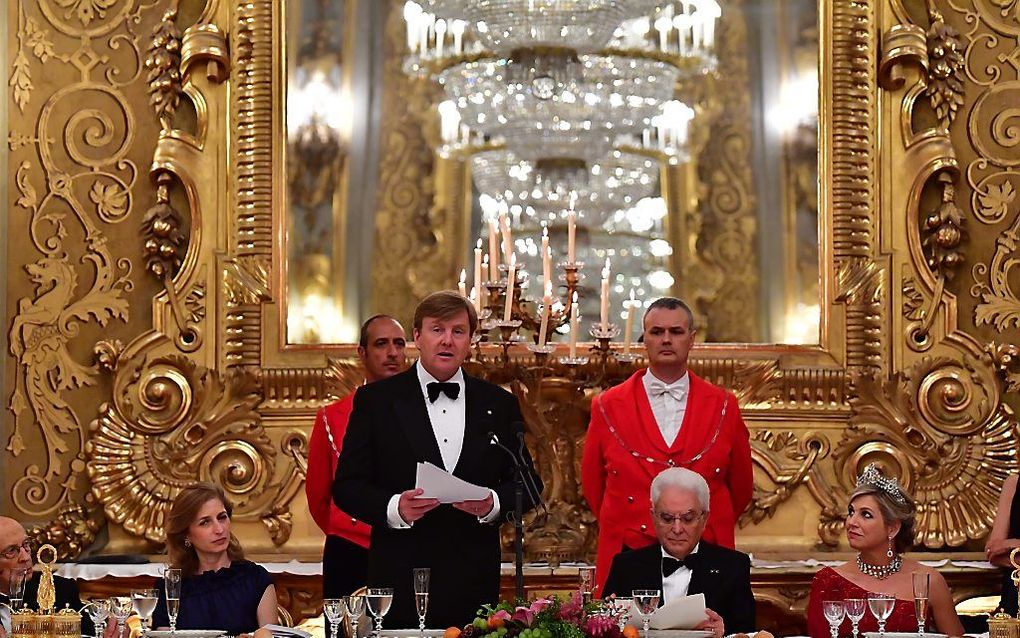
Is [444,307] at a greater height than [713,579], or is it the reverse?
[444,307]

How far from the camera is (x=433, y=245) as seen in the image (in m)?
5.99

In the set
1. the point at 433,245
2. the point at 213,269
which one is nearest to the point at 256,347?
the point at 213,269

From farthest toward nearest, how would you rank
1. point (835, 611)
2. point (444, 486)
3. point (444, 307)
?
point (444, 307)
point (444, 486)
point (835, 611)

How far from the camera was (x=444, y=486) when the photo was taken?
3943mm

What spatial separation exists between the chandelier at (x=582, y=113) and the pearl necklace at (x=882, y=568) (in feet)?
5.76

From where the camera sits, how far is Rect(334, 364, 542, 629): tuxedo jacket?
4.07 meters

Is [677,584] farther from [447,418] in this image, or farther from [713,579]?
[447,418]

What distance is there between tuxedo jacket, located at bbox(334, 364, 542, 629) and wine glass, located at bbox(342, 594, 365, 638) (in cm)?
43

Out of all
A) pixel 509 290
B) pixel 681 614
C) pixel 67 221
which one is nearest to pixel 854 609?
pixel 681 614

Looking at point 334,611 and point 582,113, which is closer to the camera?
point 334,611

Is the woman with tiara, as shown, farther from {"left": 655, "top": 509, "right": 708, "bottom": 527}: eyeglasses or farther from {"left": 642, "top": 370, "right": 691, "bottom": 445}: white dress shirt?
{"left": 642, "top": 370, "right": 691, "bottom": 445}: white dress shirt

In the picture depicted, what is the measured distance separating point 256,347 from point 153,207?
599 mm

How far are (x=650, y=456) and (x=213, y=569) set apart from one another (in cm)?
128

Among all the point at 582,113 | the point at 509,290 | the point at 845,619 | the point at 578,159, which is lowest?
the point at 845,619
